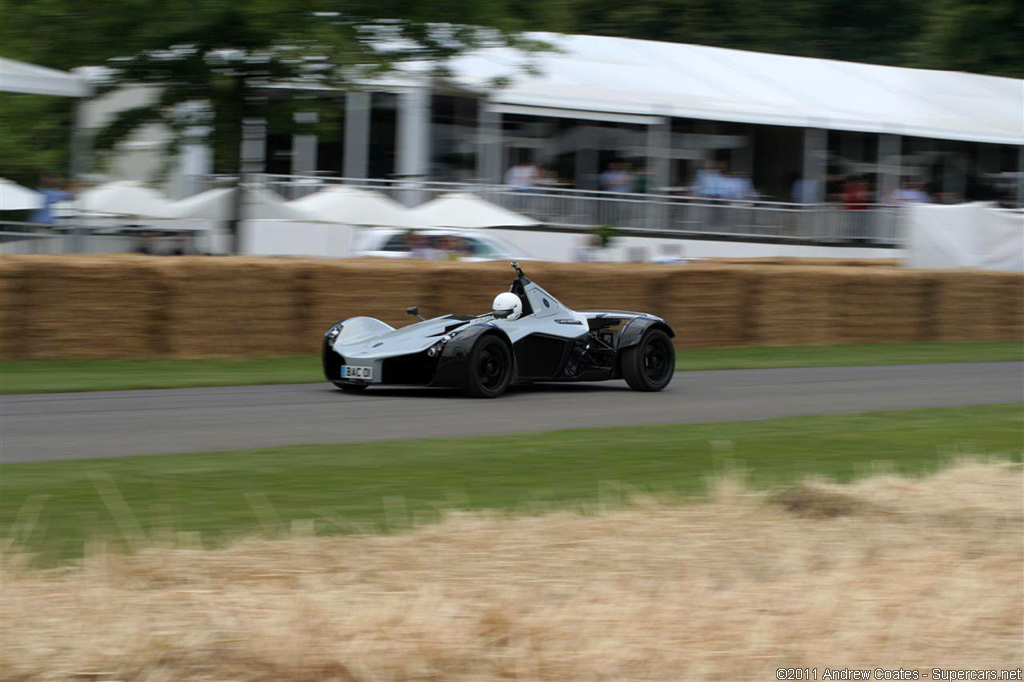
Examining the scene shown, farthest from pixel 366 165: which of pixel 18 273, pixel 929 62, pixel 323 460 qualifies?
pixel 929 62

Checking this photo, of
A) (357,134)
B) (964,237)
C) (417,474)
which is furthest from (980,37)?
(417,474)

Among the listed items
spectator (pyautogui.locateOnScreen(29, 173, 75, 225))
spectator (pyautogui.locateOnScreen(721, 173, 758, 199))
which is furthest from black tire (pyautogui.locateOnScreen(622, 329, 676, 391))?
spectator (pyautogui.locateOnScreen(721, 173, 758, 199))

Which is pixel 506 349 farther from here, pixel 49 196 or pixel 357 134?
pixel 357 134

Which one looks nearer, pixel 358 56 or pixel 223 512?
pixel 223 512

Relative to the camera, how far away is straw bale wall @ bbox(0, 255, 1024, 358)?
12.8 meters

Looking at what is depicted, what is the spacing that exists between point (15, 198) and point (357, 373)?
722 cm

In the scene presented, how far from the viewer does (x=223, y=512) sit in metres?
6.21

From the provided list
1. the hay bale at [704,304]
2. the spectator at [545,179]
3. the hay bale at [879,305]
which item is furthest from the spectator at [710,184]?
the hay bale at [704,304]

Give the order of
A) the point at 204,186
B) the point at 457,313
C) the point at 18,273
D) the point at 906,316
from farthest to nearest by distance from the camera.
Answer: the point at 204,186, the point at 906,316, the point at 457,313, the point at 18,273

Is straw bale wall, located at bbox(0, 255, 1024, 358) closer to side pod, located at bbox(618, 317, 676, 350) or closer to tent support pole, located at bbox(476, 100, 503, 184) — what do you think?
side pod, located at bbox(618, 317, 676, 350)

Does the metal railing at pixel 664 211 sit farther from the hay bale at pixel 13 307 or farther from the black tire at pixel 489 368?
the black tire at pixel 489 368

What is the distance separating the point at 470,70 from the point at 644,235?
4.67 meters

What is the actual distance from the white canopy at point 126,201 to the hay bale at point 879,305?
1066 centimetres

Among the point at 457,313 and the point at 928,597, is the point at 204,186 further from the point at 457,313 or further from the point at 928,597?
the point at 928,597
